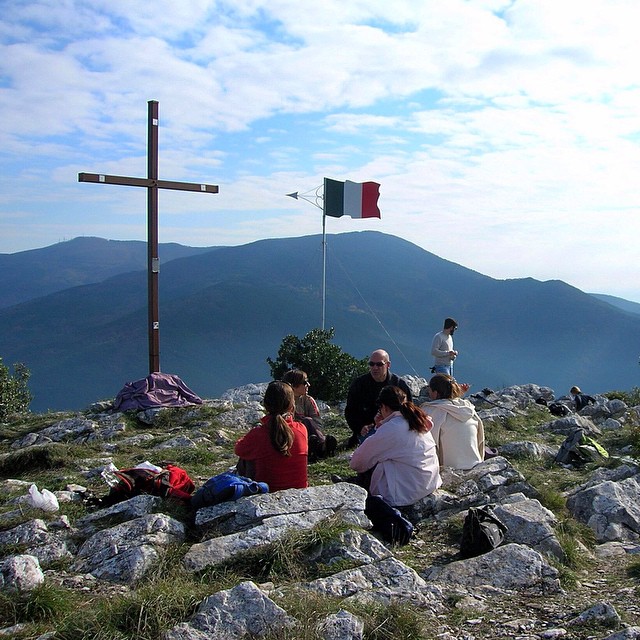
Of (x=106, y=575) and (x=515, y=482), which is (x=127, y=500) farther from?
(x=515, y=482)

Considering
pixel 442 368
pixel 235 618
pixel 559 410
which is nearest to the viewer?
pixel 235 618

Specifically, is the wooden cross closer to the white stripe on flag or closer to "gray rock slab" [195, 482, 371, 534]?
the white stripe on flag

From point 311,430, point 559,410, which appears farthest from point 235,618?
point 559,410

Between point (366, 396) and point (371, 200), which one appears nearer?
point (366, 396)

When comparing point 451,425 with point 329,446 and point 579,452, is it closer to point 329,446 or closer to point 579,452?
point 329,446

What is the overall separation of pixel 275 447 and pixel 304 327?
151455mm

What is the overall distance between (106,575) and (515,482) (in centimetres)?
424

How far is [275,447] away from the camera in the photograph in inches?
234

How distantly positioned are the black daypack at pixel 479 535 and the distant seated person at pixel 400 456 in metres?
0.91

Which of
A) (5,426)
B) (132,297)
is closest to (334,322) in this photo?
(132,297)

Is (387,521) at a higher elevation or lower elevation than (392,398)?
lower

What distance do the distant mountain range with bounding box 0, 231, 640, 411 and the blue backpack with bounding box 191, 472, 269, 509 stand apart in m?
110

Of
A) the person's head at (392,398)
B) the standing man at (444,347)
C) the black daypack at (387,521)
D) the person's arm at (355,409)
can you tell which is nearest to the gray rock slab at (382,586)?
the black daypack at (387,521)

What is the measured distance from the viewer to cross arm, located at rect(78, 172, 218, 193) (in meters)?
12.1
